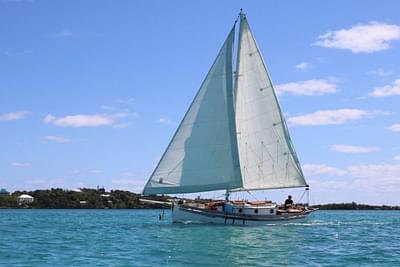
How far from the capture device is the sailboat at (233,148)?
2264 inches

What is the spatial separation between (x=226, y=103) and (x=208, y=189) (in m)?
7.26

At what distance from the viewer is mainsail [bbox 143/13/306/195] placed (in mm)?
57438

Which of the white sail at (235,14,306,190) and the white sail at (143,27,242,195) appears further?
the white sail at (235,14,306,190)

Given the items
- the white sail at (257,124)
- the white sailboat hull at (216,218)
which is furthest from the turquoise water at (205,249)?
the white sail at (257,124)

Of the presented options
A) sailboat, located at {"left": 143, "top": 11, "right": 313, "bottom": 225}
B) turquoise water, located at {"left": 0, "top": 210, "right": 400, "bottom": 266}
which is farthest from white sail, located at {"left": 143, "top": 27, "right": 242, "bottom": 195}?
turquoise water, located at {"left": 0, "top": 210, "right": 400, "bottom": 266}

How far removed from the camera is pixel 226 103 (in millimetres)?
58906

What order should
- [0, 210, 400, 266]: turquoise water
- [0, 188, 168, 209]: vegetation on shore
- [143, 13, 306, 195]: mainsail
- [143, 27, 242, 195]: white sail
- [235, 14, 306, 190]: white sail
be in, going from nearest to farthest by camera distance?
[0, 210, 400, 266]: turquoise water → [143, 27, 242, 195]: white sail → [143, 13, 306, 195]: mainsail → [235, 14, 306, 190]: white sail → [0, 188, 168, 209]: vegetation on shore

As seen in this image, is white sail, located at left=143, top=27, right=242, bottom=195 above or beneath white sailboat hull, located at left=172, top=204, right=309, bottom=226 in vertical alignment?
above

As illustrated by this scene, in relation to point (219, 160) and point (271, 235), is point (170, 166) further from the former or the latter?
point (271, 235)

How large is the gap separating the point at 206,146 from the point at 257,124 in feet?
18.6

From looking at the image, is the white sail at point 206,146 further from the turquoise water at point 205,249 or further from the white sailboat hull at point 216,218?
the turquoise water at point 205,249

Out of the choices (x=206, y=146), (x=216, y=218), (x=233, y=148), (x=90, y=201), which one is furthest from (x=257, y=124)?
(x=90, y=201)

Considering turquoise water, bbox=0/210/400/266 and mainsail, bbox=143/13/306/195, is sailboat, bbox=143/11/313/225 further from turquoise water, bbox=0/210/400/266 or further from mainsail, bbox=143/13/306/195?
turquoise water, bbox=0/210/400/266

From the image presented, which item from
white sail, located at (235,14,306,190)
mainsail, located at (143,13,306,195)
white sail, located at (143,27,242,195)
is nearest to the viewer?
white sail, located at (143,27,242,195)
